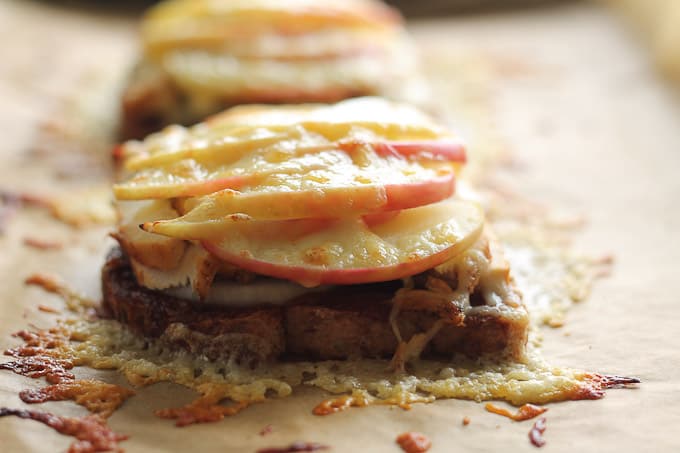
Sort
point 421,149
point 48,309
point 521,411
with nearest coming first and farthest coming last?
Answer: 1. point 521,411
2. point 421,149
3. point 48,309

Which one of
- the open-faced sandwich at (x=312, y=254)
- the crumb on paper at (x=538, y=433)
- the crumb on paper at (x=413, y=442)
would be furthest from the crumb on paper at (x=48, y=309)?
the crumb on paper at (x=538, y=433)

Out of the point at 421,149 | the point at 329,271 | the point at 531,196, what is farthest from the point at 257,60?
the point at 329,271

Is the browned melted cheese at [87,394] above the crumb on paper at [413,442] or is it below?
below

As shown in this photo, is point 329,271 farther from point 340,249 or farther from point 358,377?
point 358,377

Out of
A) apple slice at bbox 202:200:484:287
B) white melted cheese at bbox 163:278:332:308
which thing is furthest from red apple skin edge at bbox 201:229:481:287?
white melted cheese at bbox 163:278:332:308

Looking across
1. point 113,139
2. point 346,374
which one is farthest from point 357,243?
point 113,139

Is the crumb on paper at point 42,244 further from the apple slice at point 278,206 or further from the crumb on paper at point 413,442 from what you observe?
the crumb on paper at point 413,442

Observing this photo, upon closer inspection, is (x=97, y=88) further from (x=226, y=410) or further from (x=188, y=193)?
(x=226, y=410)
